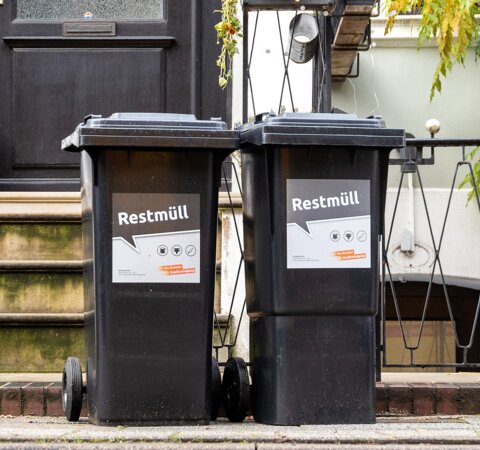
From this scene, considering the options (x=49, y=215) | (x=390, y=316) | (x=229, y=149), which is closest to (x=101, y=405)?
(x=229, y=149)

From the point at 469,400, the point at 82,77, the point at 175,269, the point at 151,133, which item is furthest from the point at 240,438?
the point at 82,77

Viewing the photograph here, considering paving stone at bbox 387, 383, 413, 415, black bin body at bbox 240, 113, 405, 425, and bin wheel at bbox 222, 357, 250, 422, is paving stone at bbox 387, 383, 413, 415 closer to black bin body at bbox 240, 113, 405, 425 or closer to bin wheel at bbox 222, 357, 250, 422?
black bin body at bbox 240, 113, 405, 425

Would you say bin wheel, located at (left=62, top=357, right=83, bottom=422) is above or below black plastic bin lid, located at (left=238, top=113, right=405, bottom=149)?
below

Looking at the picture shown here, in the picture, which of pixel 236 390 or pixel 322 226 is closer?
pixel 322 226

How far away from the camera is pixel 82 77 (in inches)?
262

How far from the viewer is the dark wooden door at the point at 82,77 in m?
6.63

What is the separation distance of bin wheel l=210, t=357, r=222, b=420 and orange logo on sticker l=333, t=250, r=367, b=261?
0.66 meters

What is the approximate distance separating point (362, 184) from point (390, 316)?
457 cm

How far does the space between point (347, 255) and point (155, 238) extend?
0.72 m

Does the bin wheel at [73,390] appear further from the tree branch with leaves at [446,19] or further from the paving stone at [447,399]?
the tree branch with leaves at [446,19]

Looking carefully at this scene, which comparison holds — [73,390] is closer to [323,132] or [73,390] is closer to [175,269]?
[175,269]

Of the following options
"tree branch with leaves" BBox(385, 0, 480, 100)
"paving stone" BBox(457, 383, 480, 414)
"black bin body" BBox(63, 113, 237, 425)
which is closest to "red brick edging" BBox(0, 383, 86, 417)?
"black bin body" BBox(63, 113, 237, 425)

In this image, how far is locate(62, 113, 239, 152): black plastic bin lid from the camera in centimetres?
427

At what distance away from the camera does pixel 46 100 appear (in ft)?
21.8
